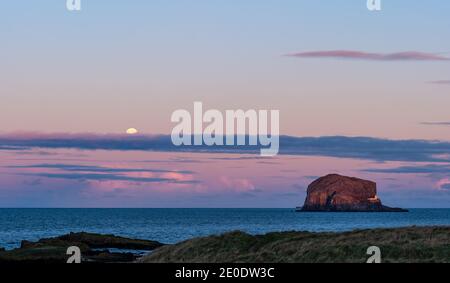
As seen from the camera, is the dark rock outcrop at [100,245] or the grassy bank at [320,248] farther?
the dark rock outcrop at [100,245]

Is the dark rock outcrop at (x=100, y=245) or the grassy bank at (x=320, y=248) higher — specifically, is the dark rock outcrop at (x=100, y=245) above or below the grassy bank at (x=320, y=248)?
below

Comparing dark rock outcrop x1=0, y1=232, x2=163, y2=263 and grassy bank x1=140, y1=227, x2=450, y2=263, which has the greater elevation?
grassy bank x1=140, y1=227, x2=450, y2=263

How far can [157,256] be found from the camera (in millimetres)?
61562

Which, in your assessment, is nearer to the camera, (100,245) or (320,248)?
(320,248)

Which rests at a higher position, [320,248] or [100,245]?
[320,248]

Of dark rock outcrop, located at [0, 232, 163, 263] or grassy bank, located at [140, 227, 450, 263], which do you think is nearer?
grassy bank, located at [140, 227, 450, 263]
